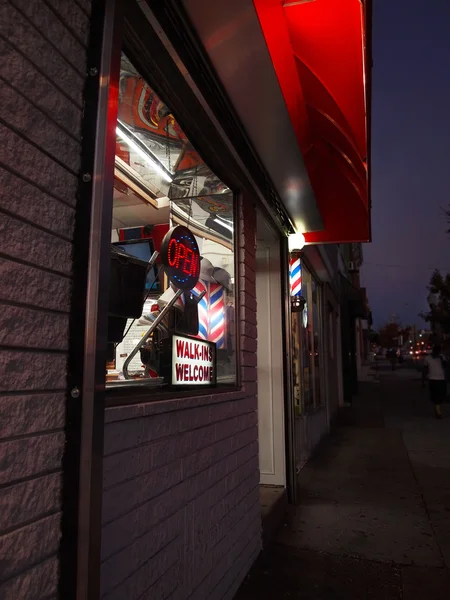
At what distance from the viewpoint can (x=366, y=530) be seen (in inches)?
178

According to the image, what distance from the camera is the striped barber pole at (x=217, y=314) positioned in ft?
12.0

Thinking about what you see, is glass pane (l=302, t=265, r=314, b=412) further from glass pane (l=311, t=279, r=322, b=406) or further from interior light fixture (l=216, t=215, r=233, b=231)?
interior light fixture (l=216, t=215, r=233, b=231)

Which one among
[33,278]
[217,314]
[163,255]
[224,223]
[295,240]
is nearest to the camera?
[33,278]

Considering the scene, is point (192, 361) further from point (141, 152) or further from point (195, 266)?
point (141, 152)

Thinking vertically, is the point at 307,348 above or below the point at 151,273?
below

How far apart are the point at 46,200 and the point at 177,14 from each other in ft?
5.08

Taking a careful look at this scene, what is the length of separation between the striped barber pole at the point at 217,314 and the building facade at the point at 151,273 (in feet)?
0.06

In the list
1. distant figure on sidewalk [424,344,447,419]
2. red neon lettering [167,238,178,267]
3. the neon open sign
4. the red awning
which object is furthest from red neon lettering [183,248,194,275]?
distant figure on sidewalk [424,344,447,419]

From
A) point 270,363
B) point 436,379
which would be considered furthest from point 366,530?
point 436,379

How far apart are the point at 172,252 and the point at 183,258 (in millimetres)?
145

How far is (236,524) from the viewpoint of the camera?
3428 millimetres

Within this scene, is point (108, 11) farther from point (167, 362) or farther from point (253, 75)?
point (167, 362)

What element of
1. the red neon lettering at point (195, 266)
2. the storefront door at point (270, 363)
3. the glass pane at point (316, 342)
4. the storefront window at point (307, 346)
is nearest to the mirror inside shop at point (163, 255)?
the red neon lettering at point (195, 266)

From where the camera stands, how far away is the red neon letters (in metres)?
3.07
